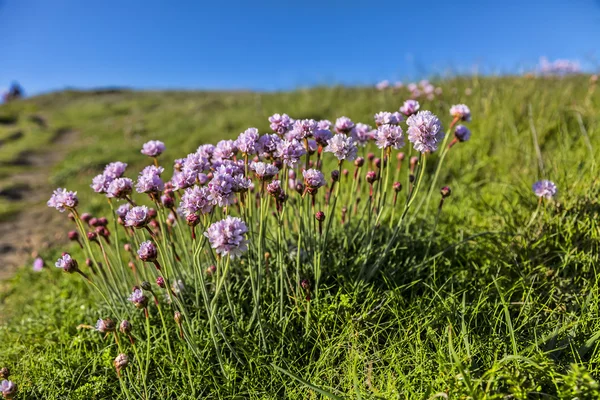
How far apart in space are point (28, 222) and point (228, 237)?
253 inches

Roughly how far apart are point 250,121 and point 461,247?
25.6 feet

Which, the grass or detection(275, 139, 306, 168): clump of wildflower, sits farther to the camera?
detection(275, 139, 306, 168): clump of wildflower

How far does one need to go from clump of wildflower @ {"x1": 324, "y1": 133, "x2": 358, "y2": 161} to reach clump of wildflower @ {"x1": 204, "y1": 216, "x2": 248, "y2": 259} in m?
0.69

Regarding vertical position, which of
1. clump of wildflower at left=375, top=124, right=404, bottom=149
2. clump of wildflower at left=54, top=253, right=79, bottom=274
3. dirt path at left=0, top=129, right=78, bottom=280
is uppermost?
clump of wildflower at left=375, top=124, right=404, bottom=149

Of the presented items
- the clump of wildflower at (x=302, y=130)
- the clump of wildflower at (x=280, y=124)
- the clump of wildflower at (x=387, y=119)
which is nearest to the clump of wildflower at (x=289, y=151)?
the clump of wildflower at (x=302, y=130)

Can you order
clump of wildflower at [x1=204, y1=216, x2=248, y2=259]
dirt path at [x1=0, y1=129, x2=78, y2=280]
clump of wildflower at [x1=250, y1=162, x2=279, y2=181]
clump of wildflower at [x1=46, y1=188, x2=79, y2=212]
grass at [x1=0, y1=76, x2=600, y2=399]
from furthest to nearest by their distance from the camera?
dirt path at [x1=0, y1=129, x2=78, y2=280]
clump of wildflower at [x1=46, y1=188, x2=79, y2=212]
clump of wildflower at [x1=250, y1=162, x2=279, y2=181]
grass at [x1=0, y1=76, x2=600, y2=399]
clump of wildflower at [x1=204, y1=216, x2=248, y2=259]

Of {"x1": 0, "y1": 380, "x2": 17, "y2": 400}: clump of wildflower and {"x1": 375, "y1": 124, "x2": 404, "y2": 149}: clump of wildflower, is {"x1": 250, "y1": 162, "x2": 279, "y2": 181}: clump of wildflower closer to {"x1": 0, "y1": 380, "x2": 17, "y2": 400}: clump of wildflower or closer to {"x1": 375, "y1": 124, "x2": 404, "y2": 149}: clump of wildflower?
{"x1": 375, "y1": 124, "x2": 404, "y2": 149}: clump of wildflower

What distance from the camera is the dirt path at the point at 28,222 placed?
507 centimetres

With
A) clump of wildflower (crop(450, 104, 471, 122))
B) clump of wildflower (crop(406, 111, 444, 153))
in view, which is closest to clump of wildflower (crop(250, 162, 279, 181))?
clump of wildflower (crop(406, 111, 444, 153))

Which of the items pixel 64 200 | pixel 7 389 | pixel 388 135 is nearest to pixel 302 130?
pixel 388 135

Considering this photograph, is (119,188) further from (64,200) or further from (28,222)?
(28,222)

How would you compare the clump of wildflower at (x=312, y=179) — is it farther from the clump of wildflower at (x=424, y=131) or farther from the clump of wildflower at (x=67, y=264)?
the clump of wildflower at (x=67, y=264)

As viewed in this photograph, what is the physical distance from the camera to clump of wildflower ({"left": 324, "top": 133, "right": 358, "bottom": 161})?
1911mm

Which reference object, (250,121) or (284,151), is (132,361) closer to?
→ (284,151)
